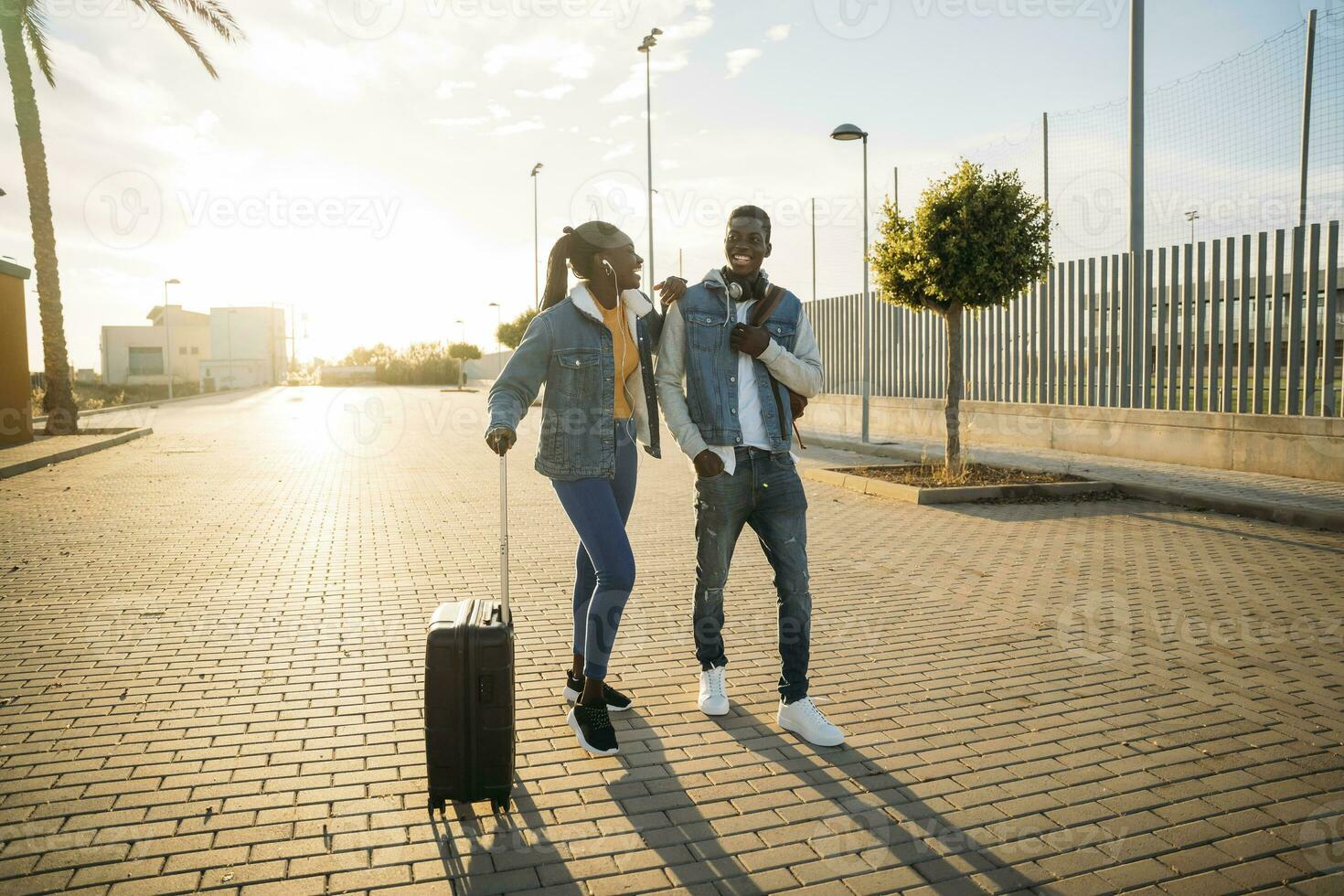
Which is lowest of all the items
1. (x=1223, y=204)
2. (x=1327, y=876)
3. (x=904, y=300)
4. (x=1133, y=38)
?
(x=1327, y=876)

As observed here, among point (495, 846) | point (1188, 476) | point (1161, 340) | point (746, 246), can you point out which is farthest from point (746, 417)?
point (1161, 340)

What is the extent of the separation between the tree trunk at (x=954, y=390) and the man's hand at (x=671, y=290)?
805 cm

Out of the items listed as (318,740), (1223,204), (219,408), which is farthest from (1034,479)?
(219,408)

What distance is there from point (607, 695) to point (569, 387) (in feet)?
4.40

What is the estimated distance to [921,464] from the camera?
1265cm

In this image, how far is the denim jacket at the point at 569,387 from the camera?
370 cm

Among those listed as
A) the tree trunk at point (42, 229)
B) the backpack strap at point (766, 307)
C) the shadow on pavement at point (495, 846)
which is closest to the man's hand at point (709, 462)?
the backpack strap at point (766, 307)

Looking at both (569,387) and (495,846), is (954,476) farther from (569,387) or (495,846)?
(495,846)

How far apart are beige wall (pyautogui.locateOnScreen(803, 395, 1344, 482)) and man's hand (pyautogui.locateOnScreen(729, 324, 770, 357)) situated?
9.30 metres

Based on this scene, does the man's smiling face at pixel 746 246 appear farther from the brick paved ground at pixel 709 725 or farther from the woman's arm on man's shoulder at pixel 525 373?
the brick paved ground at pixel 709 725

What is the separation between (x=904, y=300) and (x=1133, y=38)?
437cm

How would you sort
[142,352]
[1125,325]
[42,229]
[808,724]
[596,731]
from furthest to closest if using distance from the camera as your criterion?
[142,352], [42,229], [1125,325], [808,724], [596,731]

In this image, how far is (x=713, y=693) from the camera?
4.13m

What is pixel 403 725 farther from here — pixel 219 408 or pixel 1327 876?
pixel 219 408
